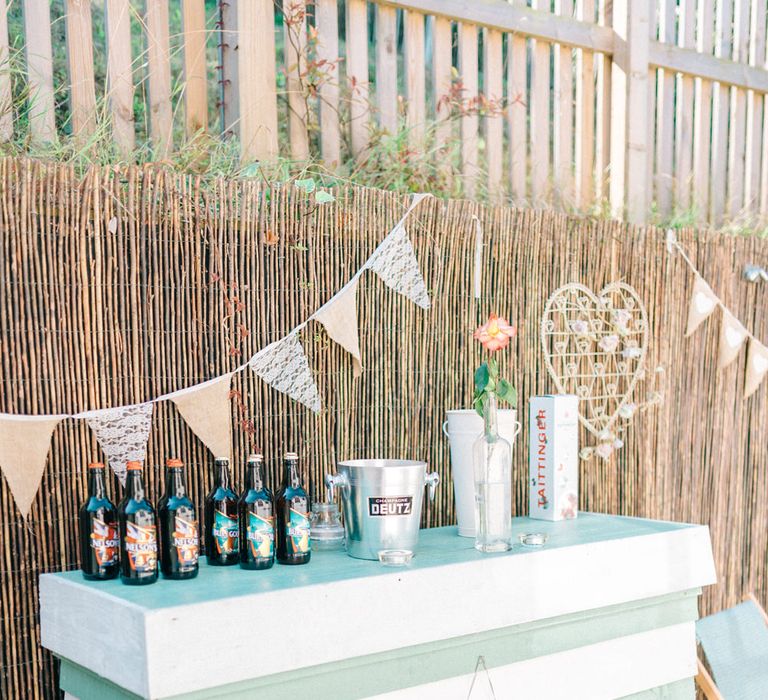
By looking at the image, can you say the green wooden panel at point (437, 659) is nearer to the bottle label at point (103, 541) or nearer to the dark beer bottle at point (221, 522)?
the bottle label at point (103, 541)

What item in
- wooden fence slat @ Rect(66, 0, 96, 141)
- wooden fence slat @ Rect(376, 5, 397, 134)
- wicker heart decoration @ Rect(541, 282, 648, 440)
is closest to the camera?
wooden fence slat @ Rect(66, 0, 96, 141)

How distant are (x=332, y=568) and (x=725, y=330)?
2.43 metres

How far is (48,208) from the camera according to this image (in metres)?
2.27

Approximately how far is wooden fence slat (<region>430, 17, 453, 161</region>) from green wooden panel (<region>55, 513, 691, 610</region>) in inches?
67.3

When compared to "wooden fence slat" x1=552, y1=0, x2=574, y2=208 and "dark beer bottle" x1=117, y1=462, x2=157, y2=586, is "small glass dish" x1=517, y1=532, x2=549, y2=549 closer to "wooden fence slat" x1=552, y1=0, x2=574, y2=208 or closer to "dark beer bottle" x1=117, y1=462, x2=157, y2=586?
"dark beer bottle" x1=117, y1=462, x2=157, y2=586

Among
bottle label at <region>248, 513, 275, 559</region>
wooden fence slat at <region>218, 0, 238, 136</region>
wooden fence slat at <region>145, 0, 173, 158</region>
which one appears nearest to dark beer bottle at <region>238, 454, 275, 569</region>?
bottle label at <region>248, 513, 275, 559</region>

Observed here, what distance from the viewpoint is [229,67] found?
3293 mm

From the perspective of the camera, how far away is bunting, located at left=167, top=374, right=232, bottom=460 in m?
2.46

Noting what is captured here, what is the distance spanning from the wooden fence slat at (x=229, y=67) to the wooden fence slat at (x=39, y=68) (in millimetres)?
653

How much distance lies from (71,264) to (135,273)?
→ 0.17 metres

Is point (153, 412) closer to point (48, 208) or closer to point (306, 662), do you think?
point (48, 208)

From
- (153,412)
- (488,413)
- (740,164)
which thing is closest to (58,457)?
(153,412)

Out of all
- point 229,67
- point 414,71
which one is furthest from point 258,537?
point 414,71

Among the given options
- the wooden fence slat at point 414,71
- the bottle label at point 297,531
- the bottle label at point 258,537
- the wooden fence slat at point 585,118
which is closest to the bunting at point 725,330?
the wooden fence slat at point 585,118
